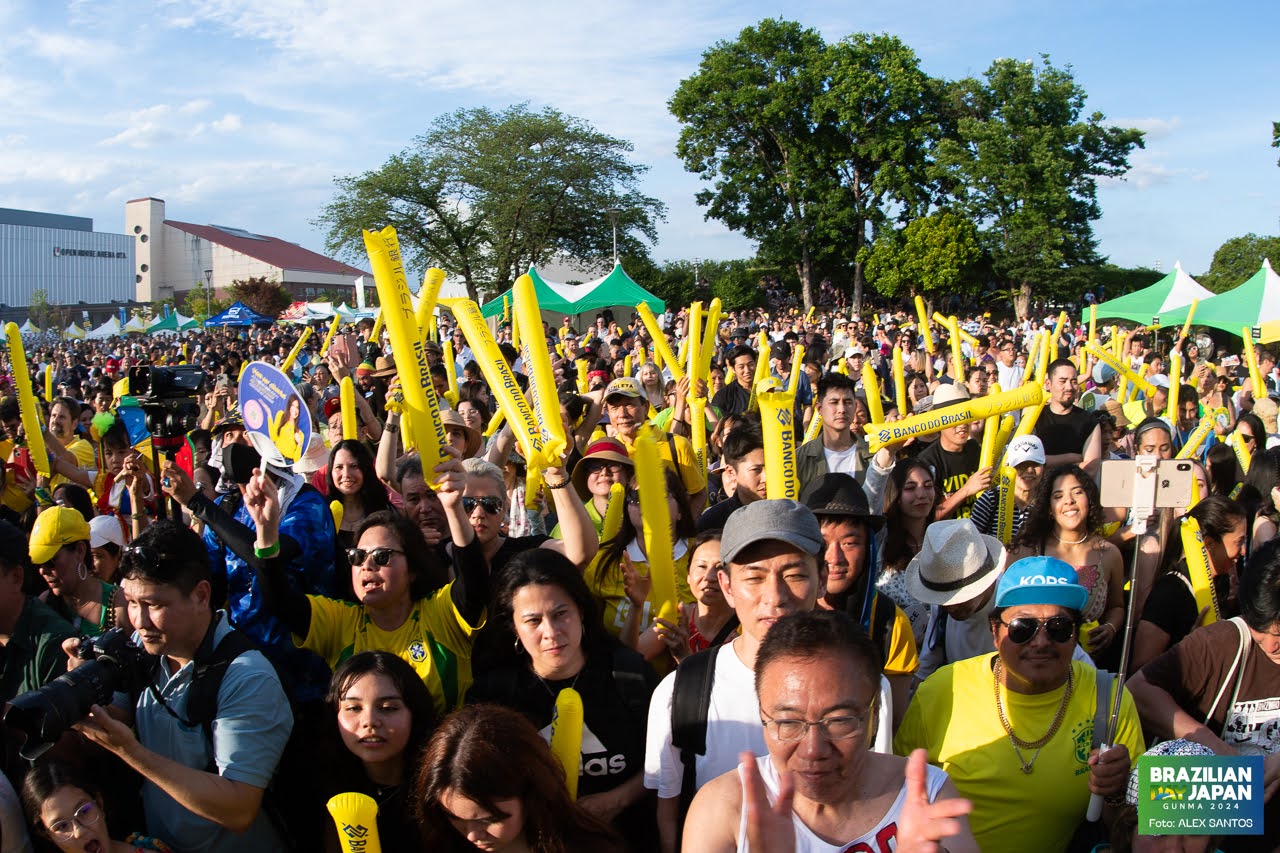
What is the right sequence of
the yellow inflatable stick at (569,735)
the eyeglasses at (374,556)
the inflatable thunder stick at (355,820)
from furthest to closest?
the eyeglasses at (374,556), the yellow inflatable stick at (569,735), the inflatable thunder stick at (355,820)

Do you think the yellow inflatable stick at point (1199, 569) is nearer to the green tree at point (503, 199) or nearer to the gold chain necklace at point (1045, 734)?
the gold chain necklace at point (1045, 734)

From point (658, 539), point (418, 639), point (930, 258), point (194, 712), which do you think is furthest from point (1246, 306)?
point (930, 258)

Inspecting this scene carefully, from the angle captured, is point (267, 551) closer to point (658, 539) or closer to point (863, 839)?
point (658, 539)

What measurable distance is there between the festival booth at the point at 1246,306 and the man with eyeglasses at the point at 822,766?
17.9 m

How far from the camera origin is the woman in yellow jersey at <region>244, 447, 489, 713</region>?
3.20 metres

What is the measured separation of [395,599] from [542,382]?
91 cm

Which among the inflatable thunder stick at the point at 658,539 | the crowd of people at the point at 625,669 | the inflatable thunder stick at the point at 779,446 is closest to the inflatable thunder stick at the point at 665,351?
the crowd of people at the point at 625,669

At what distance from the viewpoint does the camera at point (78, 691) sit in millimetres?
2068

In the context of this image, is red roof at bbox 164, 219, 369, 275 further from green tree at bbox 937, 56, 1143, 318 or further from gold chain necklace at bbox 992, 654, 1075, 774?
gold chain necklace at bbox 992, 654, 1075, 774

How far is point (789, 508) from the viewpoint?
2.64 m

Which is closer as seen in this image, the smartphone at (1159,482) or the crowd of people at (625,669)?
the crowd of people at (625,669)

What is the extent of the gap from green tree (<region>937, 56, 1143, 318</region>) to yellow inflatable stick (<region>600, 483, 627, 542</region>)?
3729cm

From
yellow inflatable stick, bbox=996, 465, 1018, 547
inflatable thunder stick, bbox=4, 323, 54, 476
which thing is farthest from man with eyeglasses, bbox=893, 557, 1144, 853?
inflatable thunder stick, bbox=4, 323, 54, 476

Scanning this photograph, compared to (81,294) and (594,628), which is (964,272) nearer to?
(594,628)
